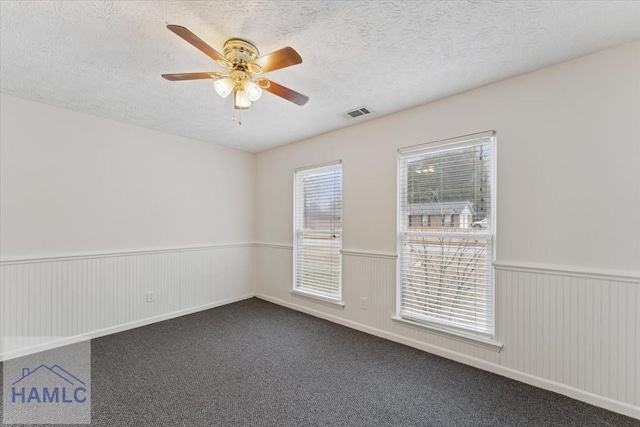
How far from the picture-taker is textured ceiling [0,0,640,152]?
1582 millimetres

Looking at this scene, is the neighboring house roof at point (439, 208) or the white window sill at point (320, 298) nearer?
the neighboring house roof at point (439, 208)

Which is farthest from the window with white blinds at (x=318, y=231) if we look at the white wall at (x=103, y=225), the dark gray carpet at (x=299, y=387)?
the white wall at (x=103, y=225)

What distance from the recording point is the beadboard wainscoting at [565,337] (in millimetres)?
1909

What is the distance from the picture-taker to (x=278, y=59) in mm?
1678

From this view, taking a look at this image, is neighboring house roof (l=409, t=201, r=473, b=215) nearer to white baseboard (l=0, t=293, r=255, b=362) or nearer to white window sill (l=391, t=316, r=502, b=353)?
white window sill (l=391, t=316, r=502, b=353)

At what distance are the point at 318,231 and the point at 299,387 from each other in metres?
2.02

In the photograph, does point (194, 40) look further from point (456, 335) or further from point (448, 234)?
point (456, 335)

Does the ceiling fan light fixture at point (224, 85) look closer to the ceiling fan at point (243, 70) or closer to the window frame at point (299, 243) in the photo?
the ceiling fan at point (243, 70)

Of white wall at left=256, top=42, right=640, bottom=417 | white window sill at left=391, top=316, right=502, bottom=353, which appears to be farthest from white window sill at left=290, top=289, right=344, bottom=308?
white wall at left=256, top=42, right=640, bottom=417

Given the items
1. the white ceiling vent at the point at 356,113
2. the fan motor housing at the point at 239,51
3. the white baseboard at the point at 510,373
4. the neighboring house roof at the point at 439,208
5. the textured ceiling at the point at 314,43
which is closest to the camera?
the textured ceiling at the point at 314,43

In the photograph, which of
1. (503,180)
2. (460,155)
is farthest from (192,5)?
(503,180)

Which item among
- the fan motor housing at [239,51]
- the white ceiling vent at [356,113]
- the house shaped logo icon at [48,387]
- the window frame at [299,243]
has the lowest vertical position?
the house shaped logo icon at [48,387]

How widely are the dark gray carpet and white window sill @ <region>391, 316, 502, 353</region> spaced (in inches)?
8.8

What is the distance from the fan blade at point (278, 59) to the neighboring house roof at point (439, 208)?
1.89 m
